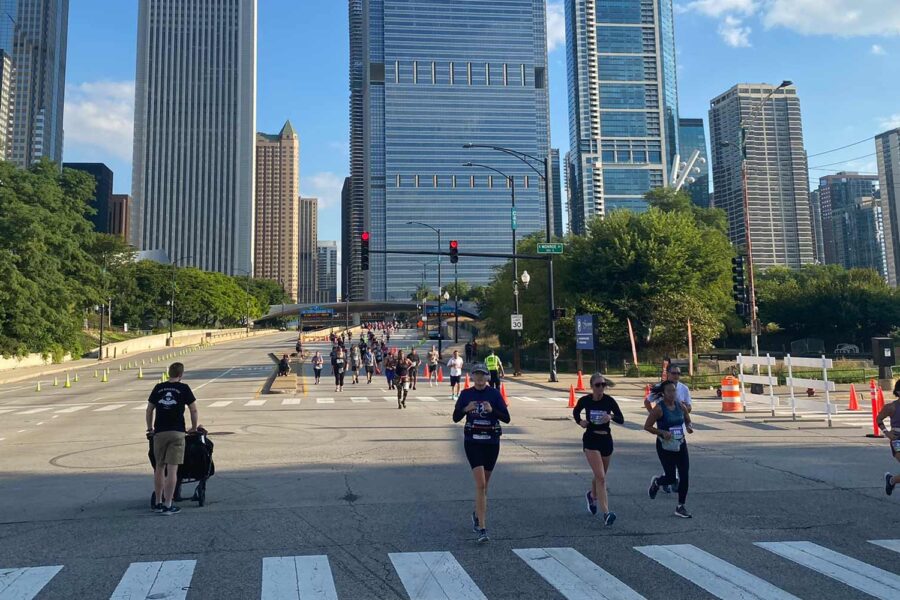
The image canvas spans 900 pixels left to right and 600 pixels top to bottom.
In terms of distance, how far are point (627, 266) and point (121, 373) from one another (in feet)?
114

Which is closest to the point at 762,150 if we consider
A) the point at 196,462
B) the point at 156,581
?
the point at 196,462

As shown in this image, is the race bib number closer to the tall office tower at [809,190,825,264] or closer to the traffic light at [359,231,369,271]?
the traffic light at [359,231,369,271]

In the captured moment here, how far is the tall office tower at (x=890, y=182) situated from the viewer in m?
69.5

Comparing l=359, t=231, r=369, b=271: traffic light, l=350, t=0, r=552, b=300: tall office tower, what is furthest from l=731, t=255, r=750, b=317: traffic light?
l=350, t=0, r=552, b=300: tall office tower

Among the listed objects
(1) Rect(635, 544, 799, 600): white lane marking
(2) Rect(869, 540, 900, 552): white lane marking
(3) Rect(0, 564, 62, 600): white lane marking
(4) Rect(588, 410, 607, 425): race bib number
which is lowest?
(2) Rect(869, 540, 900, 552): white lane marking

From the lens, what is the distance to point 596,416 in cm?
744

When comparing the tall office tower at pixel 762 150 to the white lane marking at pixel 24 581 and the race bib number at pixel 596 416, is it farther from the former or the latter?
the white lane marking at pixel 24 581

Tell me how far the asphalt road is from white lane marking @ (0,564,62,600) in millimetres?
24

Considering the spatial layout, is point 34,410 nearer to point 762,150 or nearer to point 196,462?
point 196,462

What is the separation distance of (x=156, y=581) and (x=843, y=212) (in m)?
162

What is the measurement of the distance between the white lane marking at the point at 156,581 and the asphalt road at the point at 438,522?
26 mm

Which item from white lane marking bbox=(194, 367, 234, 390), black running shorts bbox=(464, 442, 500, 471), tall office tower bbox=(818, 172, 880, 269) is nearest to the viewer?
black running shorts bbox=(464, 442, 500, 471)

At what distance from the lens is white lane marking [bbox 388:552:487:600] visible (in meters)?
5.21

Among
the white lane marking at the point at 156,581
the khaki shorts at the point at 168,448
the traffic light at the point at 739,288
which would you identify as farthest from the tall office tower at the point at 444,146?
the white lane marking at the point at 156,581
